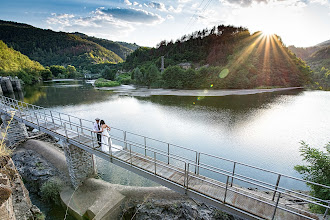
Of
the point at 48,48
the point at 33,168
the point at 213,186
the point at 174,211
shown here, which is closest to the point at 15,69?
the point at 33,168

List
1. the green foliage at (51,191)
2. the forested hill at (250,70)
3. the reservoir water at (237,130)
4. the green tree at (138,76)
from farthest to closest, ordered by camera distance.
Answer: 1. the green tree at (138,76)
2. the forested hill at (250,70)
3. the reservoir water at (237,130)
4. the green foliage at (51,191)

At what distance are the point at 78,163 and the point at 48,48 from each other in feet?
710

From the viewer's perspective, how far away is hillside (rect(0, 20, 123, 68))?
6245 inches

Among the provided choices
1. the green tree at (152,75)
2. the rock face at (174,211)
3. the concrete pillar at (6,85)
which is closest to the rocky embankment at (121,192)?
the rock face at (174,211)

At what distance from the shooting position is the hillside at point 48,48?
159m

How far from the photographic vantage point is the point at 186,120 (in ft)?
75.2

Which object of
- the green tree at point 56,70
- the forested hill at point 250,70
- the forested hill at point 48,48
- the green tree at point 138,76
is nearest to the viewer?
the forested hill at point 250,70

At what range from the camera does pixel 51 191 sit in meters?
10.3

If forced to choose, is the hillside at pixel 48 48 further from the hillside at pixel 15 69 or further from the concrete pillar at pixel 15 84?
the concrete pillar at pixel 15 84

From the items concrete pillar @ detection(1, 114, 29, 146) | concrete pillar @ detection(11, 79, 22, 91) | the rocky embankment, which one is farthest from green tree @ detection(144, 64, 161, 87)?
the rocky embankment

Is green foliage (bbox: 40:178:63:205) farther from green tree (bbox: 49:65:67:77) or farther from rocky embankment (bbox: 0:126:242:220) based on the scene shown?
green tree (bbox: 49:65:67:77)

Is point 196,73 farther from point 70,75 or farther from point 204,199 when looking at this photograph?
point 70,75

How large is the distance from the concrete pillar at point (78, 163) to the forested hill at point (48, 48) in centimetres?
16118

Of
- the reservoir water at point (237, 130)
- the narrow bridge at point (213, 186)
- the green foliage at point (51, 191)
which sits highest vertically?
the narrow bridge at point (213, 186)
